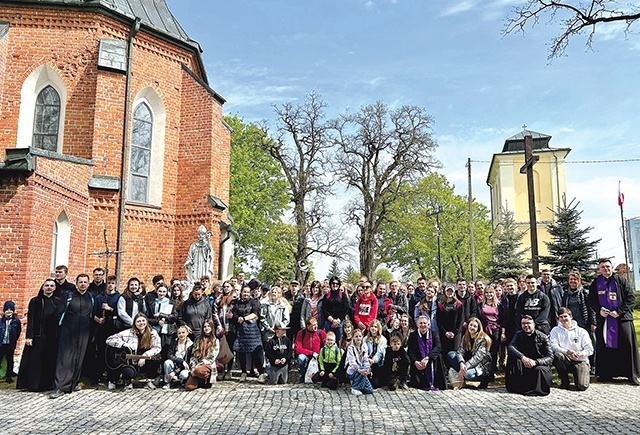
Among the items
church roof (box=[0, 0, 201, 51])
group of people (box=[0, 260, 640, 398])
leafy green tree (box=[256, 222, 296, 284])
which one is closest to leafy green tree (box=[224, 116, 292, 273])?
leafy green tree (box=[256, 222, 296, 284])

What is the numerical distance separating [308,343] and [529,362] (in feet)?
11.9

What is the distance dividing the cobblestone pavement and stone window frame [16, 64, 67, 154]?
28.1ft

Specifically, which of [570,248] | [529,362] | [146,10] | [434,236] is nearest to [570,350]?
[529,362]

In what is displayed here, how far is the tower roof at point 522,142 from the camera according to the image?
38.0m

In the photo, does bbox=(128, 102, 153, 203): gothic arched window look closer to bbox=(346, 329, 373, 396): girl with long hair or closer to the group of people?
the group of people

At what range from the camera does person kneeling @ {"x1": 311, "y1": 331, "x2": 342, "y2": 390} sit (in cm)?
834

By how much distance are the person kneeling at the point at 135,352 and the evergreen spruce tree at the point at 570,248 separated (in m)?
15.2

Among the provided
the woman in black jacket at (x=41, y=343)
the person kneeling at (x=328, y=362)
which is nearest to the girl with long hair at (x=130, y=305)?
the woman in black jacket at (x=41, y=343)

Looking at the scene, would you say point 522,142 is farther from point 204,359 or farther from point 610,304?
point 204,359

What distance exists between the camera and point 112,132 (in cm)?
1427

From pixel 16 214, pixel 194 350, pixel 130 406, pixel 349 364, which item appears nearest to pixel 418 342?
pixel 349 364

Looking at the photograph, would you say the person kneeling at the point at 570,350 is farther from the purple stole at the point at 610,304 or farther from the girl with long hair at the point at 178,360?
the girl with long hair at the point at 178,360

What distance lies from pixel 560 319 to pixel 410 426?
4.01 metres

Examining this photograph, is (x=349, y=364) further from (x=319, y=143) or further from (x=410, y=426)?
(x=319, y=143)
